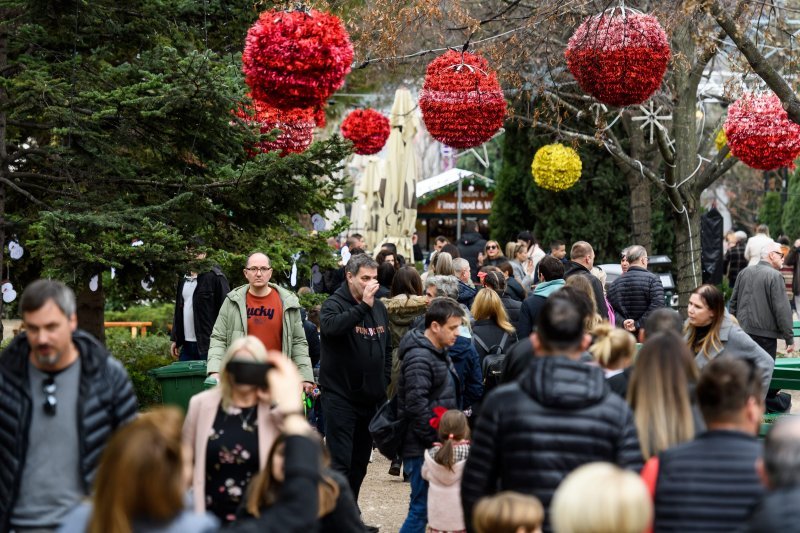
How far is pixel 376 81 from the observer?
23.8 metres

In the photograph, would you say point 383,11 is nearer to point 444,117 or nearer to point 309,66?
point 444,117

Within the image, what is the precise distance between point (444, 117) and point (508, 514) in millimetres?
6995

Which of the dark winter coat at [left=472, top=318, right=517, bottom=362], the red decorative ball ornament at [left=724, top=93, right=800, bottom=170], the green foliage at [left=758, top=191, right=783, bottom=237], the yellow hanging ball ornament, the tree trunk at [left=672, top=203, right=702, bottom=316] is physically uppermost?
the green foliage at [left=758, top=191, right=783, bottom=237]

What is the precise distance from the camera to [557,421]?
438 cm

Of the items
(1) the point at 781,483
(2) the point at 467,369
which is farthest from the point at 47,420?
(2) the point at 467,369

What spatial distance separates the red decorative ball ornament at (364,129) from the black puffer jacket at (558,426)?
10674mm

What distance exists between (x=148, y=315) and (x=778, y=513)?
71.6 feet

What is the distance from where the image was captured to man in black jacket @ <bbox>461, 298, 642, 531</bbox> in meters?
4.36

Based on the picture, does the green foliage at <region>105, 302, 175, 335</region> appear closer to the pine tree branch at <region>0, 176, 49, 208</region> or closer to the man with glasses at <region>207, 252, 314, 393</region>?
the pine tree branch at <region>0, 176, 49, 208</region>

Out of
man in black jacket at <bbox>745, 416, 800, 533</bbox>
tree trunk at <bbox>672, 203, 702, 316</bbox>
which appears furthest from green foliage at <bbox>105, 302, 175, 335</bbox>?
man in black jacket at <bbox>745, 416, 800, 533</bbox>

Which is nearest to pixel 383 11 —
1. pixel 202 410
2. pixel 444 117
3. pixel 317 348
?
pixel 444 117

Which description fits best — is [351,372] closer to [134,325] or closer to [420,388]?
[420,388]

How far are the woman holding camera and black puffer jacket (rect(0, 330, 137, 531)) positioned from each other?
33 centimetres

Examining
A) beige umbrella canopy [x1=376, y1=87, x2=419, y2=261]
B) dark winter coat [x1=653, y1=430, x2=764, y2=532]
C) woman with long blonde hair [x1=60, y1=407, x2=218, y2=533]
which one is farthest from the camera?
beige umbrella canopy [x1=376, y1=87, x2=419, y2=261]
